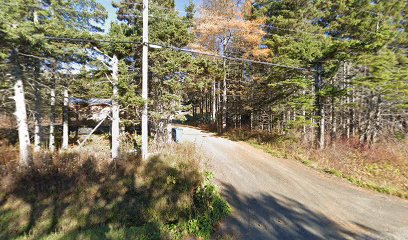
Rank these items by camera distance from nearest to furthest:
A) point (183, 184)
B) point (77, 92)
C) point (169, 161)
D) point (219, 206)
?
point (219, 206) < point (183, 184) < point (169, 161) < point (77, 92)

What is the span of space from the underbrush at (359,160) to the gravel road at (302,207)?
2.90ft

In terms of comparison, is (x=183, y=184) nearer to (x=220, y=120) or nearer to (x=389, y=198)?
(x=389, y=198)

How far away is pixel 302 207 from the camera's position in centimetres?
522

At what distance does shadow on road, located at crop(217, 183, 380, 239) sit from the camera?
4.09 m

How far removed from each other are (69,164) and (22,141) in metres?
2.24

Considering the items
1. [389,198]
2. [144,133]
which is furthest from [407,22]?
[144,133]

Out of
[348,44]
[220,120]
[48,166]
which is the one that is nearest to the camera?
[48,166]

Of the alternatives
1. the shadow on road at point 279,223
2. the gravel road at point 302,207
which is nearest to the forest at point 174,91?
the shadow on road at point 279,223

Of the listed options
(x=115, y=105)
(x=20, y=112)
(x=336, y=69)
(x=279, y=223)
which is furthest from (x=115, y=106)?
(x=336, y=69)

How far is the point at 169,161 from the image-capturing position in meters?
7.21

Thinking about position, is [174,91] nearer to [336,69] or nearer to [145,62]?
[145,62]

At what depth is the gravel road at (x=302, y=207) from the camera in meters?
4.23

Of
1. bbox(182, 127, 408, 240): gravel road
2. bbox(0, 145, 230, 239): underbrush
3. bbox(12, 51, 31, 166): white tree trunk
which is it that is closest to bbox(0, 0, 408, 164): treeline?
bbox(12, 51, 31, 166): white tree trunk

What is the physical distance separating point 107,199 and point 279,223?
5122 mm
